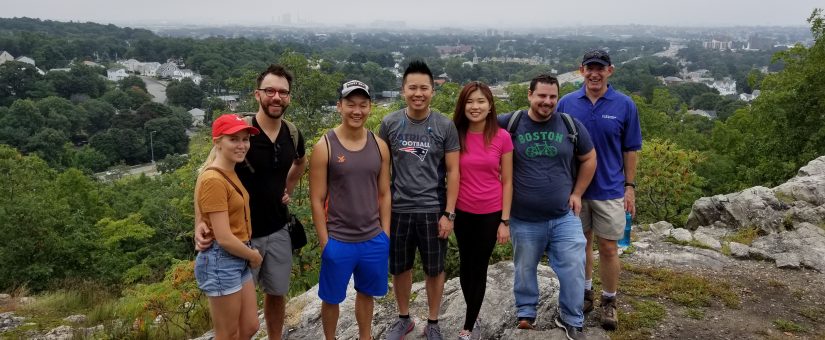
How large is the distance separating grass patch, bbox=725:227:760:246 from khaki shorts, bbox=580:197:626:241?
14.5 ft

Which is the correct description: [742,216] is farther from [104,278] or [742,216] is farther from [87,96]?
[87,96]

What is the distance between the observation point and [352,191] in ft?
11.0

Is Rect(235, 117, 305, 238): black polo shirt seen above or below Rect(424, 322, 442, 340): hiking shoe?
above

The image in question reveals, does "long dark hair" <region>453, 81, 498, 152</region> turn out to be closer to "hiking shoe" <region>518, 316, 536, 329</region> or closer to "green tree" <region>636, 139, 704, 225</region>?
"hiking shoe" <region>518, 316, 536, 329</region>

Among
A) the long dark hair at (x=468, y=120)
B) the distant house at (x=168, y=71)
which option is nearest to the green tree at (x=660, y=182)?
the long dark hair at (x=468, y=120)

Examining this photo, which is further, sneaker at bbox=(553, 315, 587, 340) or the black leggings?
sneaker at bbox=(553, 315, 587, 340)

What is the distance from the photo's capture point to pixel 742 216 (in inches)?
318

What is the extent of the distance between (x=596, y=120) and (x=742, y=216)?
557 centimetres

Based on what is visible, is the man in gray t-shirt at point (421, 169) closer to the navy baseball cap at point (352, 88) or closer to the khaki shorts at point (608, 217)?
the navy baseball cap at point (352, 88)

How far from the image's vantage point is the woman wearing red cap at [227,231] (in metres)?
3.01

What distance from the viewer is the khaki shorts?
12.9 ft

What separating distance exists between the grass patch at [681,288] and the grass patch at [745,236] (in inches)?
91.1

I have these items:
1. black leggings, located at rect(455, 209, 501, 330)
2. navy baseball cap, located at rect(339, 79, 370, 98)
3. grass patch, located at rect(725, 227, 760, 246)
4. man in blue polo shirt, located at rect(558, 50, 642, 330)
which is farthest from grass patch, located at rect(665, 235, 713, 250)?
navy baseball cap, located at rect(339, 79, 370, 98)

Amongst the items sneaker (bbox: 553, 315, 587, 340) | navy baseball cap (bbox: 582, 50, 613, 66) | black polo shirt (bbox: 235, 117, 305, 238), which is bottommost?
sneaker (bbox: 553, 315, 587, 340)
